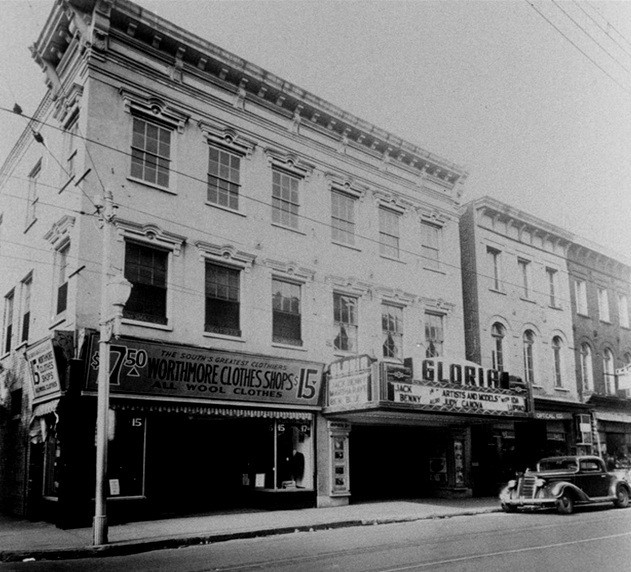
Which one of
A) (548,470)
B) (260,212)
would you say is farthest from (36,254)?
(548,470)

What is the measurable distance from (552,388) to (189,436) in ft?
55.7

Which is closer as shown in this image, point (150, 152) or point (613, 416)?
point (150, 152)

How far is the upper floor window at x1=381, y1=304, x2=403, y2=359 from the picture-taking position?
870 inches

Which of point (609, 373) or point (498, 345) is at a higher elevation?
point (498, 345)

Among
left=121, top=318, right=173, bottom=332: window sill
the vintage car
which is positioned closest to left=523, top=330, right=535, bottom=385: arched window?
the vintage car

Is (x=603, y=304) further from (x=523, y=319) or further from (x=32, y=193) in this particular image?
(x=32, y=193)

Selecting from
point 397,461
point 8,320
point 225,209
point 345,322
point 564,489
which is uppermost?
point 225,209

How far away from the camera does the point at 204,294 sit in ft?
58.0

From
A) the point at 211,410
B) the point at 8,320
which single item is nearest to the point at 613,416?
the point at 211,410

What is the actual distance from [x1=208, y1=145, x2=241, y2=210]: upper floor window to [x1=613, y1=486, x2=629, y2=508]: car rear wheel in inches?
544

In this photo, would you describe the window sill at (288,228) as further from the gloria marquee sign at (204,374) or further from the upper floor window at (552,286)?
the upper floor window at (552,286)

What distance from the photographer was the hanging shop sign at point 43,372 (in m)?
14.8

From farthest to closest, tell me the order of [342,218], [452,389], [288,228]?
[342,218] → [288,228] → [452,389]

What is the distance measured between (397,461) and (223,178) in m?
11.9
